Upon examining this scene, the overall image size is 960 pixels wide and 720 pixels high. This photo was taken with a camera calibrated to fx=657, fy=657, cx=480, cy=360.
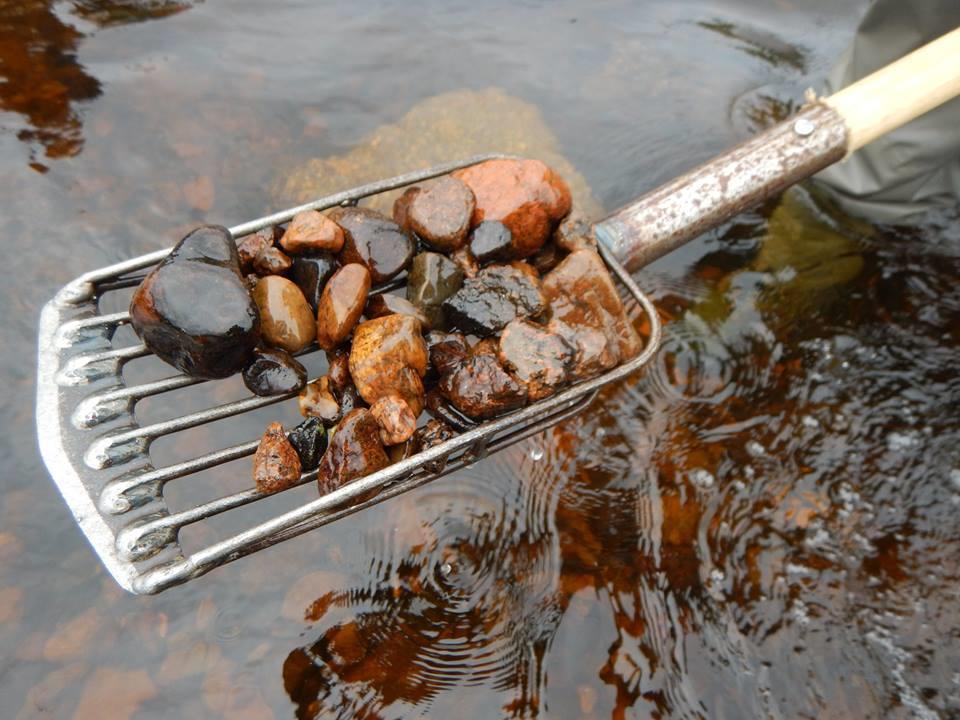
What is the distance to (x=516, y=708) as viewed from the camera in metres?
2.72

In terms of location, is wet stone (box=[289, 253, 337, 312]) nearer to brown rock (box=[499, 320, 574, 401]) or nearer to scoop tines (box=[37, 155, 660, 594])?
scoop tines (box=[37, 155, 660, 594])

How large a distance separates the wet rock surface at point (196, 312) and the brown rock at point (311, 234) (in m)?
0.24

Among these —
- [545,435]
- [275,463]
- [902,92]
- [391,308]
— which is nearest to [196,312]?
[275,463]

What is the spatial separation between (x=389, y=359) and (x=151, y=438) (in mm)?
793

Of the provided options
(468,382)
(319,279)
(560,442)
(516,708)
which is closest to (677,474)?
(560,442)

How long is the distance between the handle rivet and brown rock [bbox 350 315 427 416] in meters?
1.82

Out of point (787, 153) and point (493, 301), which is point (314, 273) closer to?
point (493, 301)

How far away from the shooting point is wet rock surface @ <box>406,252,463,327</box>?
2389 mm

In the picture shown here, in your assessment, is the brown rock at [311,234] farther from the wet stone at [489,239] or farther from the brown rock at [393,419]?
the brown rock at [393,419]

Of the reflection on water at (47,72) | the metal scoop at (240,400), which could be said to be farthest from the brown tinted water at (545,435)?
the metal scoop at (240,400)

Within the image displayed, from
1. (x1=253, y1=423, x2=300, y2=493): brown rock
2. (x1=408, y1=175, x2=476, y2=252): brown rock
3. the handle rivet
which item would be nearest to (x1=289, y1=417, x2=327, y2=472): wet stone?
(x1=253, y1=423, x2=300, y2=493): brown rock

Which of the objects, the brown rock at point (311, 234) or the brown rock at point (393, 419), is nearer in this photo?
the brown rock at point (393, 419)

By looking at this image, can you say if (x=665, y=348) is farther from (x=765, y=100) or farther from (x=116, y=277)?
(x=116, y=277)

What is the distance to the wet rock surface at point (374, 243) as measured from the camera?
2.38 metres
